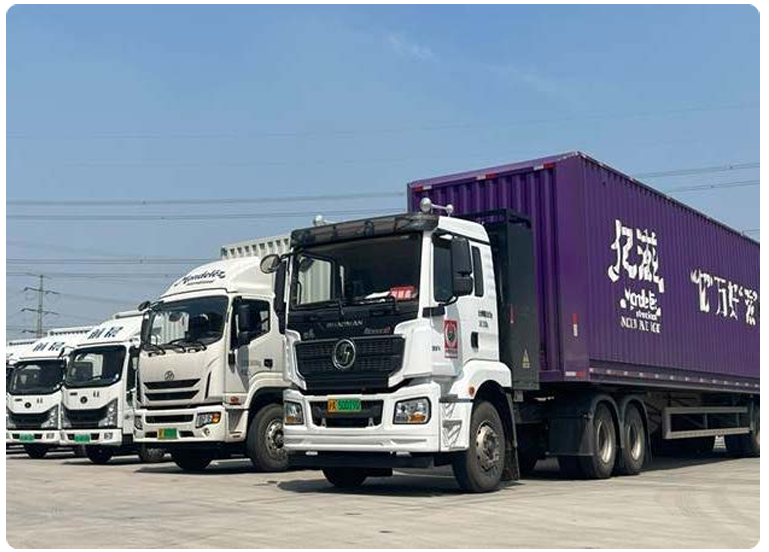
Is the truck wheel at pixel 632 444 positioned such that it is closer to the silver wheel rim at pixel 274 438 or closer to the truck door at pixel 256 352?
the silver wheel rim at pixel 274 438

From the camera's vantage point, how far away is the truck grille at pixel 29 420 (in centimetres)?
1841

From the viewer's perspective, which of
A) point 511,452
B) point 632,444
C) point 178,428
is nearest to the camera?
point 511,452

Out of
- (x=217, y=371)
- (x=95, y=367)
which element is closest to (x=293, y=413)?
(x=217, y=371)

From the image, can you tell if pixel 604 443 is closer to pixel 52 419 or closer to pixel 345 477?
pixel 345 477

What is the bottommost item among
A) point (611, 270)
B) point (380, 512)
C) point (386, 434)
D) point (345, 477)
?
point (380, 512)

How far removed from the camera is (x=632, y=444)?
13.1 m

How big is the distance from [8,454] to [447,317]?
52.4 ft

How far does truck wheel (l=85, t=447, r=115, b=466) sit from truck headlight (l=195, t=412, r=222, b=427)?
16.2 ft

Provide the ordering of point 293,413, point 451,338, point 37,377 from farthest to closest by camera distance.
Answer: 1. point 37,377
2. point 293,413
3. point 451,338

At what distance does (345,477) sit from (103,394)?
7.02 m

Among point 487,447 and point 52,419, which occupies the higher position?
point 52,419

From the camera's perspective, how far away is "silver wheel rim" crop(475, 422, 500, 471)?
10180 mm

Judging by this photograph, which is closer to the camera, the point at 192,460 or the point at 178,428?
the point at 178,428

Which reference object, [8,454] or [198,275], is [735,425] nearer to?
[198,275]
